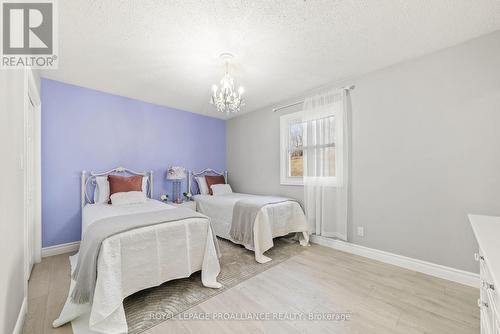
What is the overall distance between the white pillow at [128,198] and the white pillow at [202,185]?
1.24m

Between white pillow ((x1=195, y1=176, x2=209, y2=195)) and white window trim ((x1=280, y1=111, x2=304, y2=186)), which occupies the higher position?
white window trim ((x1=280, y1=111, x2=304, y2=186))

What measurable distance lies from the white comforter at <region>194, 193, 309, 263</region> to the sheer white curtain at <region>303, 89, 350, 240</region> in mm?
194

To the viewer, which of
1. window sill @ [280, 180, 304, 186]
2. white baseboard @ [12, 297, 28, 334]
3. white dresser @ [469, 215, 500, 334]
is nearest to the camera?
white dresser @ [469, 215, 500, 334]

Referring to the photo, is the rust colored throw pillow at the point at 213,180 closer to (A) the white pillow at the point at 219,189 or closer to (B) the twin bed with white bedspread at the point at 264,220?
(A) the white pillow at the point at 219,189

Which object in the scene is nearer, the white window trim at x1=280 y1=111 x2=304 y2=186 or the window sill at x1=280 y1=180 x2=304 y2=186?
the window sill at x1=280 y1=180 x2=304 y2=186

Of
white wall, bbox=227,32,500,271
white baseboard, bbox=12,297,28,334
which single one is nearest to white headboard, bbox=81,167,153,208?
white baseboard, bbox=12,297,28,334

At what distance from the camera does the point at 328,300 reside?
186cm

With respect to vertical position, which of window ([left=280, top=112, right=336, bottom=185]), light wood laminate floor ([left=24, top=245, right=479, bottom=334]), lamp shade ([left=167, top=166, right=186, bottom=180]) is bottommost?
light wood laminate floor ([left=24, top=245, right=479, bottom=334])

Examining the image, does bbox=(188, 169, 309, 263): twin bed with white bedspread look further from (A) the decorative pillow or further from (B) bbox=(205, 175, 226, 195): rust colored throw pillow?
(A) the decorative pillow

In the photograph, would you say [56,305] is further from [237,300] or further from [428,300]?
[428,300]

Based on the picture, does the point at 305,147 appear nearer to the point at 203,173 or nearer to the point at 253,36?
the point at 253,36

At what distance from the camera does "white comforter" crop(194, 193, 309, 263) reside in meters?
2.79

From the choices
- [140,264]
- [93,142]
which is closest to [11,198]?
[140,264]

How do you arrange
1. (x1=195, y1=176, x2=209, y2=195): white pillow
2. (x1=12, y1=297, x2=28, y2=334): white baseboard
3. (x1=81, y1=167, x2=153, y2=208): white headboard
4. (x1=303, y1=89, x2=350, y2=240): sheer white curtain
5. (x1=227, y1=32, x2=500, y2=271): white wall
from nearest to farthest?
(x1=12, y1=297, x2=28, y2=334): white baseboard < (x1=227, y1=32, x2=500, y2=271): white wall < (x1=303, y1=89, x2=350, y2=240): sheer white curtain < (x1=81, y1=167, x2=153, y2=208): white headboard < (x1=195, y1=176, x2=209, y2=195): white pillow
